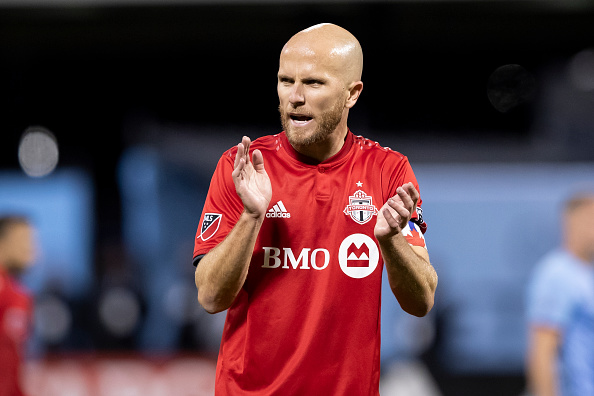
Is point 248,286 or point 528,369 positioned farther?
point 528,369

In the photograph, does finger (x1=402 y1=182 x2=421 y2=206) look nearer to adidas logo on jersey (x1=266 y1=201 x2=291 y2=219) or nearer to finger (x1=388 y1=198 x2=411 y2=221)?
finger (x1=388 y1=198 x2=411 y2=221)

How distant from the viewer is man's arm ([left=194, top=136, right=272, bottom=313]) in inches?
78.8

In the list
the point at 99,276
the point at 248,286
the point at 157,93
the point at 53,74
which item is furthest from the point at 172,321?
the point at 248,286

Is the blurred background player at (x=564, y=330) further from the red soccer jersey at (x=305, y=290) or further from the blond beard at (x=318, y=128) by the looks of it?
the blond beard at (x=318, y=128)

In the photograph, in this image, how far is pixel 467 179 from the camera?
694cm

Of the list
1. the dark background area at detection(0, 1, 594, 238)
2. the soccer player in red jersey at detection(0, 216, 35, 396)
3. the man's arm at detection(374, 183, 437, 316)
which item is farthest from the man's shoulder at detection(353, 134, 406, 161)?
the dark background area at detection(0, 1, 594, 238)

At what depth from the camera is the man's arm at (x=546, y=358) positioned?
4.96 m

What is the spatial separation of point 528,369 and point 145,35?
5.45 metres

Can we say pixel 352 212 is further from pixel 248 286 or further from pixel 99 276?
pixel 99 276

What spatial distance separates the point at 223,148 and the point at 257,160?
18.4 feet

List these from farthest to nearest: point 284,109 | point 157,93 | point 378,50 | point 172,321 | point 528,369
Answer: point 157,93 → point 378,50 → point 172,321 → point 528,369 → point 284,109

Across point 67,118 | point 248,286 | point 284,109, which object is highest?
point 67,118

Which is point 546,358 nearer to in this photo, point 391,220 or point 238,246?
point 391,220

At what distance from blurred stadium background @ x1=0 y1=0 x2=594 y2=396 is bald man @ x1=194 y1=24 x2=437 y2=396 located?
177 inches
